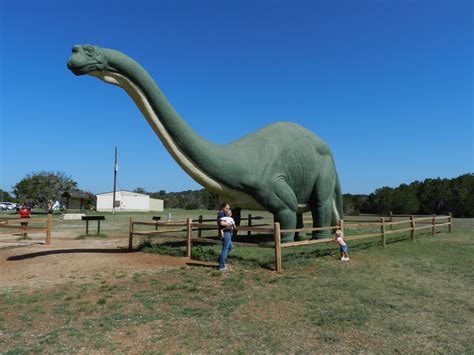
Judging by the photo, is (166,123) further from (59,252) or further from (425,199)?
(425,199)

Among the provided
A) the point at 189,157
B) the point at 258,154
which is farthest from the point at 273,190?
the point at 189,157

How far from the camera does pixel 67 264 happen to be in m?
8.48

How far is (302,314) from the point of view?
5.11 m

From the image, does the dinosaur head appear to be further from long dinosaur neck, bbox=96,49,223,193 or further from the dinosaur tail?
the dinosaur tail

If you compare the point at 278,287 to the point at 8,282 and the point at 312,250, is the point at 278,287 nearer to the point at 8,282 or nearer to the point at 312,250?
the point at 312,250

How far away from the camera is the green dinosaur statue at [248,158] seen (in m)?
7.74

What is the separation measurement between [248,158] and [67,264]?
4.66 metres

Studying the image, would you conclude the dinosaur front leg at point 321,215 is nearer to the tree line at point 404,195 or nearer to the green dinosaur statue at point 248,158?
the green dinosaur statue at point 248,158

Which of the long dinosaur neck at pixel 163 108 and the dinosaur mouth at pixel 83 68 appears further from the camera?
the long dinosaur neck at pixel 163 108

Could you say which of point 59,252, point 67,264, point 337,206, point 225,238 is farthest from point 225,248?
point 337,206

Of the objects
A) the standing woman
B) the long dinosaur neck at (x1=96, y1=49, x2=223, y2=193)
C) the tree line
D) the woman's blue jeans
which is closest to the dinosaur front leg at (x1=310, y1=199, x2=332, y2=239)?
the long dinosaur neck at (x1=96, y1=49, x2=223, y2=193)

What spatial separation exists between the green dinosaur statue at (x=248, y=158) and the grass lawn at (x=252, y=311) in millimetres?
1680

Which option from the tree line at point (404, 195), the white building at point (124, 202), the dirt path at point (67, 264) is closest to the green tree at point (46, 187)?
the tree line at point (404, 195)

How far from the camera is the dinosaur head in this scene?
7.27 metres
